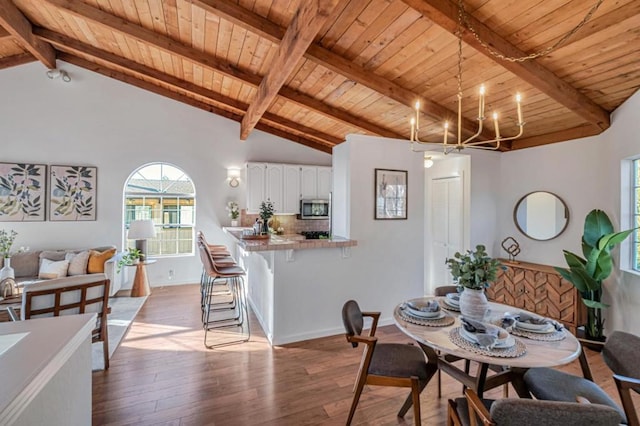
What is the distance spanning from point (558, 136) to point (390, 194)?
2.39 metres

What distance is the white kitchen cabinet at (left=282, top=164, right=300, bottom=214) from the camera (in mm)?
6234

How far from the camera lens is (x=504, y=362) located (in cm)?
141

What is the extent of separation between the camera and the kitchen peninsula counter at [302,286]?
127 inches

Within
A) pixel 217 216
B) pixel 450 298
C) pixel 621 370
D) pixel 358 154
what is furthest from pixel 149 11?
pixel 621 370

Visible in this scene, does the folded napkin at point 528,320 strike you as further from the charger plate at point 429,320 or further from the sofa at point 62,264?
the sofa at point 62,264

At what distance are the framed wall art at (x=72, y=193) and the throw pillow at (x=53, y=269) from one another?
1081 millimetres

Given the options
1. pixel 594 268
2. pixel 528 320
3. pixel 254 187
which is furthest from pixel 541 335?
pixel 254 187

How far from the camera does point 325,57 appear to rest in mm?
2906

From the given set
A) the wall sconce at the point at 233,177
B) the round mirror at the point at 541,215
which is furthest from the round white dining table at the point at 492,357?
the wall sconce at the point at 233,177

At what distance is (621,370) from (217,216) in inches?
232

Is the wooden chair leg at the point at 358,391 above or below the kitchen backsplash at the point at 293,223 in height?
below

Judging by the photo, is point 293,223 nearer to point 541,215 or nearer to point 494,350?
point 541,215

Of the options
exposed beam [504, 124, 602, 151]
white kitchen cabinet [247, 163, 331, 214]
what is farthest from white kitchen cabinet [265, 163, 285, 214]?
exposed beam [504, 124, 602, 151]

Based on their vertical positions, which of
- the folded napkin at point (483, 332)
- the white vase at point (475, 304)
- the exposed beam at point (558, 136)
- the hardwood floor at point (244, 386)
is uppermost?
the exposed beam at point (558, 136)
